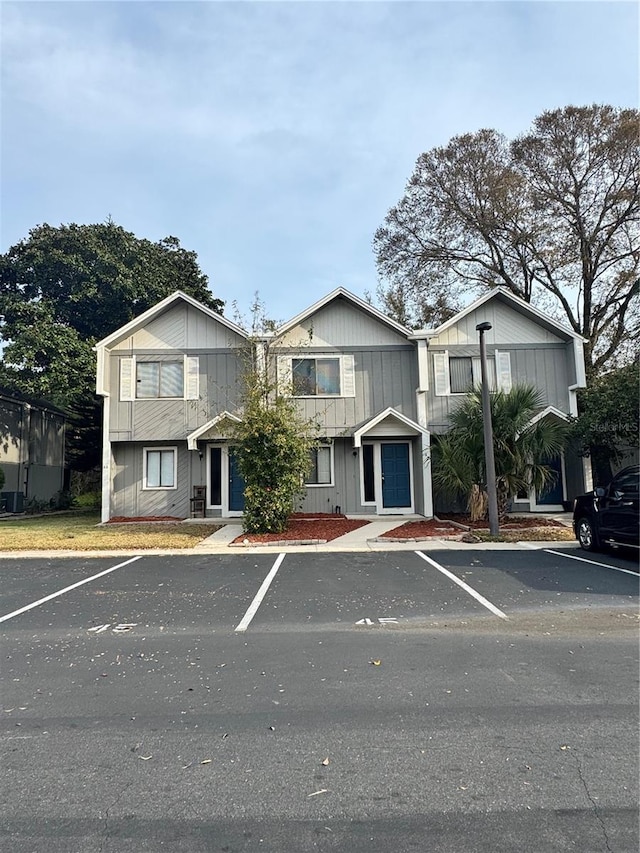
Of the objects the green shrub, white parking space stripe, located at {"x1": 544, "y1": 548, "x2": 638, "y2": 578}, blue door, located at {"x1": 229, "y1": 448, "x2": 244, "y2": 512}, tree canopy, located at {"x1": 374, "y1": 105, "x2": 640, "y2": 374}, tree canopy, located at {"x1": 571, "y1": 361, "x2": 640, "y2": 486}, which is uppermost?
tree canopy, located at {"x1": 374, "y1": 105, "x2": 640, "y2": 374}

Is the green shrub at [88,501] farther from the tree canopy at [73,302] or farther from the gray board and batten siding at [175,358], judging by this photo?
the gray board and batten siding at [175,358]

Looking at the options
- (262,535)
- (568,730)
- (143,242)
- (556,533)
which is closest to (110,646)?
(568,730)

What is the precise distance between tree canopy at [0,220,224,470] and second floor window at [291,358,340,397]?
10.6 meters

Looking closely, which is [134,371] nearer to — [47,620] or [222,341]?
[222,341]

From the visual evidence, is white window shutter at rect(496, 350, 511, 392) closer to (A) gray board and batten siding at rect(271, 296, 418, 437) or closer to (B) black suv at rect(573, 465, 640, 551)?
(A) gray board and batten siding at rect(271, 296, 418, 437)

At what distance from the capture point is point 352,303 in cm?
1836

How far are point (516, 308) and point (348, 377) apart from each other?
6.51 m

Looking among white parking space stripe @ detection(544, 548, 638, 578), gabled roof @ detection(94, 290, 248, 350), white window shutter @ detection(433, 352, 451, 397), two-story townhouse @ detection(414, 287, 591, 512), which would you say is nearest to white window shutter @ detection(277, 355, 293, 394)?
gabled roof @ detection(94, 290, 248, 350)

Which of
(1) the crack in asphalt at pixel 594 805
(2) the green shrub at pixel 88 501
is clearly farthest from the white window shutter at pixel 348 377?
(1) the crack in asphalt at pixel 594 805

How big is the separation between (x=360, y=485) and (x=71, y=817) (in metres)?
15.5

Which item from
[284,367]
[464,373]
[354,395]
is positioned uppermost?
[284,367]

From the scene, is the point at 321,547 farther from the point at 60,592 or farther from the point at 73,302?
the point at 73,302

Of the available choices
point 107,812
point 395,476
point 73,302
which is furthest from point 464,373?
point 73,302

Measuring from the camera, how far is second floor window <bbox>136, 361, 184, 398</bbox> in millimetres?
18312
